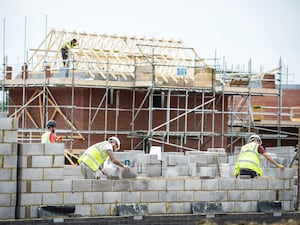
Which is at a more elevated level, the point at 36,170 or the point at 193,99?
the point at 193,99

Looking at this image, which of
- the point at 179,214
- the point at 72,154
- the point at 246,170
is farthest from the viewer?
the point at 72,154

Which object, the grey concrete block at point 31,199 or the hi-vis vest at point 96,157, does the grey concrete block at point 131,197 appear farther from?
the grey concrete block at point 31,199

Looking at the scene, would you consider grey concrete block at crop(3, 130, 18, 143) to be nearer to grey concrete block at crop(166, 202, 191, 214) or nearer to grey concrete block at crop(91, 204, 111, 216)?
grey concrete block at crop(91, 204, 111, 216)

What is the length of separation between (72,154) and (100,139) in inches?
74.2

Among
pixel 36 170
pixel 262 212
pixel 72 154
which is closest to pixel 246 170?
pixel 262 212

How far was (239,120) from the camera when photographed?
40.5 m

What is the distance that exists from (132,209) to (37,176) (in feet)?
6.30

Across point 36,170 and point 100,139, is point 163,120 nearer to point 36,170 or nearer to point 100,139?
point 100,139

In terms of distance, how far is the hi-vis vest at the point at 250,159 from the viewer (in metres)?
17.6

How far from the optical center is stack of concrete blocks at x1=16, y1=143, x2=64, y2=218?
15.4m

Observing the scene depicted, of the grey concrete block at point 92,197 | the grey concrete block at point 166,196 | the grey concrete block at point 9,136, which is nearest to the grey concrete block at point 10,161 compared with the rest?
the grey concrete block at point 9,136

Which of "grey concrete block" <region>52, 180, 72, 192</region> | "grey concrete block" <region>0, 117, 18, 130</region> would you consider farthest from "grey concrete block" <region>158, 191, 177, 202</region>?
"grey concrete block" <region>0, 117, 18, 130</region>

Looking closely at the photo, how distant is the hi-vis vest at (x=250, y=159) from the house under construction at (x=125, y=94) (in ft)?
52.2

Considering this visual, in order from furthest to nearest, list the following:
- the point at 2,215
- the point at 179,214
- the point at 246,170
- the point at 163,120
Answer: the point at 163,120 → the point at 246,170 → the point at 179,214 → the point at 2,215
